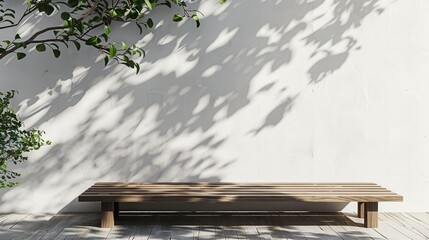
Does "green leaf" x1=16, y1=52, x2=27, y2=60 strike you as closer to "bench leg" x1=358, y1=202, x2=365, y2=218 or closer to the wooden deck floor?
the wooden deck floor

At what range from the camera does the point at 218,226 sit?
4.08 m

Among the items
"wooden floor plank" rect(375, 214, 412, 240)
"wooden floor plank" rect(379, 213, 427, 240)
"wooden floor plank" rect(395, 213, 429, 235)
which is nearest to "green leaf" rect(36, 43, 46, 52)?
"wooden floor plank" rect(375, 214, 412, 240)

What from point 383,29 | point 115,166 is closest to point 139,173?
point 115,166

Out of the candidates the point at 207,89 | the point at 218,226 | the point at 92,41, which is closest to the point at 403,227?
the point at 218,226

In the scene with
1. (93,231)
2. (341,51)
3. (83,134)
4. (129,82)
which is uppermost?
(341,51)

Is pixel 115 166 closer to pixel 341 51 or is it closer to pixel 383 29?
pixel 341 51

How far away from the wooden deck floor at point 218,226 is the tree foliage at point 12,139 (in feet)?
1.21

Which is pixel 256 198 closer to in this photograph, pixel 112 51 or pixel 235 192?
pixel 235 192

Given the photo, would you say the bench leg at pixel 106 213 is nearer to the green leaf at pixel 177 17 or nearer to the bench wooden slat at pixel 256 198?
the bench wooden slat at pixel 256 198

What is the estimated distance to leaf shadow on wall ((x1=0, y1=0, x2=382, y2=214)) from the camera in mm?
4492

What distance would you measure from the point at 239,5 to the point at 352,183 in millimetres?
1563

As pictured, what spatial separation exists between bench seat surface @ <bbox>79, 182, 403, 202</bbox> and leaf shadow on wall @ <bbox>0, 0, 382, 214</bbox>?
12.5 inches

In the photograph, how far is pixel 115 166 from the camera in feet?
14.8

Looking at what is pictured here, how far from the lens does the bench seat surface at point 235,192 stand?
3930 millimetres
